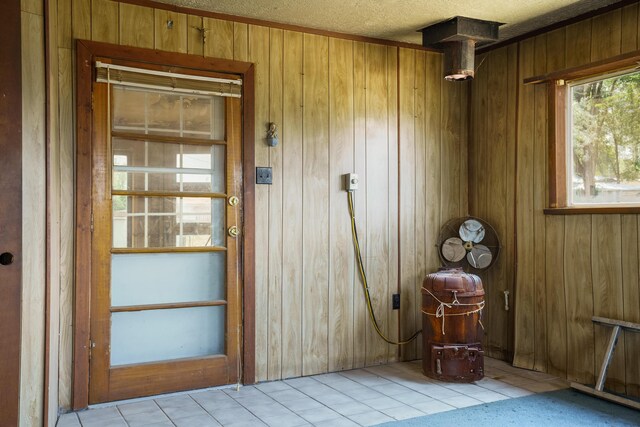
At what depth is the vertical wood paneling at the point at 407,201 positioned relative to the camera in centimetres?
439

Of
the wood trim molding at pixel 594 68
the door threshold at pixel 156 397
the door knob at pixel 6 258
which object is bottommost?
the door threshold at pixel 156 397

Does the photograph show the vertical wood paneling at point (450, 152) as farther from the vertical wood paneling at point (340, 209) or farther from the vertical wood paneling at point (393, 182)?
the vertical wood paneling at point (340, 209)

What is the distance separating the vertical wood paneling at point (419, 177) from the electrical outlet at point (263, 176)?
1275 mm

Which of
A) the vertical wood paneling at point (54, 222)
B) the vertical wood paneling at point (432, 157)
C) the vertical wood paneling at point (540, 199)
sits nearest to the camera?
the vertical wood paneling at point (54, 222)

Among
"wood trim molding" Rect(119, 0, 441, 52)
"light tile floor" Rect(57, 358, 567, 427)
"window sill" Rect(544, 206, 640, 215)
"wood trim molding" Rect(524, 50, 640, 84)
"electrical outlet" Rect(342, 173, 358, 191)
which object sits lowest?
"light tile floor" Rect(57, 358, 567, 427)

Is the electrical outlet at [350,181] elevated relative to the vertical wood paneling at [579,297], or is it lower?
elevated

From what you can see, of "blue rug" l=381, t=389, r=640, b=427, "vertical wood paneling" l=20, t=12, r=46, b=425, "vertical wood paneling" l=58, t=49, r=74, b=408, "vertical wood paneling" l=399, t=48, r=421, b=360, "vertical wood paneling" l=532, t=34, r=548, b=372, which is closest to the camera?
"vertical wood paneling" l=20, t=12, r=46, b=425

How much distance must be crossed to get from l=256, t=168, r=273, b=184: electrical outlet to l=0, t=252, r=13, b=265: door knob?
1935 mm

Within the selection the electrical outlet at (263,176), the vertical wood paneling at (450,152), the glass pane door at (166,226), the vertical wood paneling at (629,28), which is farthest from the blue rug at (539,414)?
the vertical wood paneling at (629,28)

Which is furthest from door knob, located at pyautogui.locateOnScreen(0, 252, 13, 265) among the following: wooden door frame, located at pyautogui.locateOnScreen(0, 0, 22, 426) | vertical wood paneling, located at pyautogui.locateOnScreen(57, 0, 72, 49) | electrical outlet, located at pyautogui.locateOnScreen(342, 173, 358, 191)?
electrical outlet, located at pyautogui.locateOnScreen(342, 173, 358, 191)

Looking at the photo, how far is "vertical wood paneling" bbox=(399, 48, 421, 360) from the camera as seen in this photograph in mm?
4391

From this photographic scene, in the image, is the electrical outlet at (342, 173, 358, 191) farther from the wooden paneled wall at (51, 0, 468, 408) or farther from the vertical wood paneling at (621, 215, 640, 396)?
the vertical wood paneling at (621, 215, 640, 396)

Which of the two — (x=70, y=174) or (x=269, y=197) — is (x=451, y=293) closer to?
(x=269, y=197)

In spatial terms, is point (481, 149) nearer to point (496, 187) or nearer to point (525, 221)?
point (496, 187)
